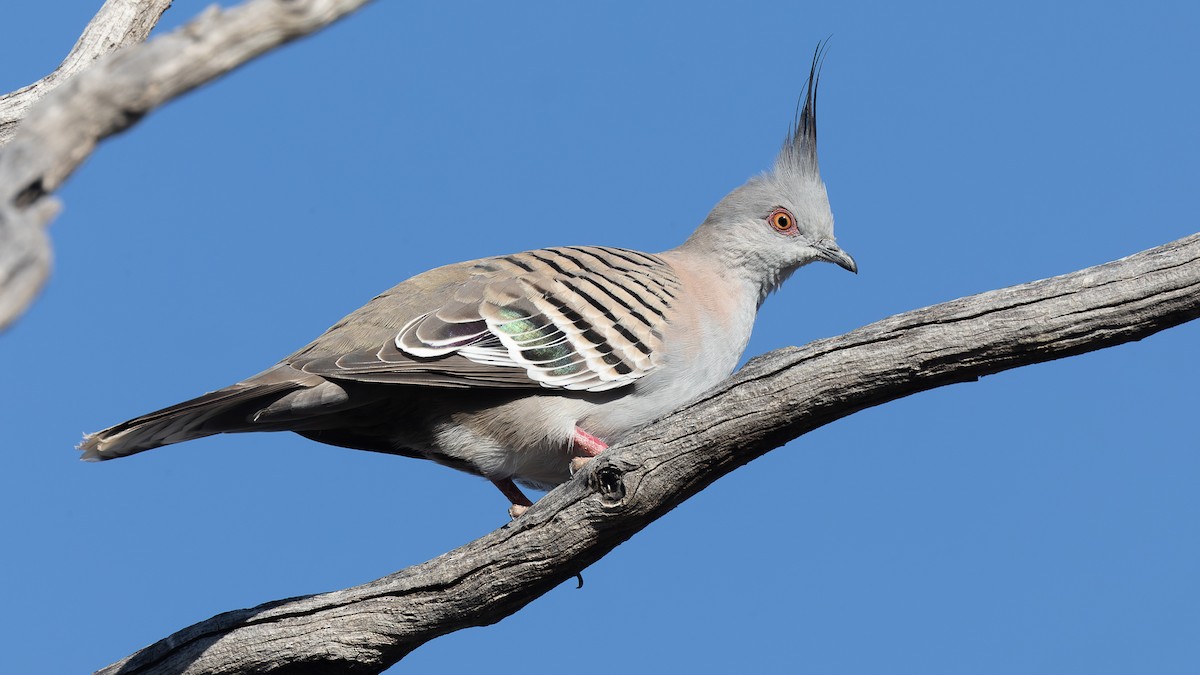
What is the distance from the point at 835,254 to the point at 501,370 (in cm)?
267

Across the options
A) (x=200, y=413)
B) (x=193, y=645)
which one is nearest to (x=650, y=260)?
(x=200, y=413)

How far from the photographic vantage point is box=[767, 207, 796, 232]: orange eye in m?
7.45

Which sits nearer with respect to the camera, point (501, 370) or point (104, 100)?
point (104, 100)

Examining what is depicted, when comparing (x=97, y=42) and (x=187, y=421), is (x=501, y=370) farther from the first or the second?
(x=97, y=42)

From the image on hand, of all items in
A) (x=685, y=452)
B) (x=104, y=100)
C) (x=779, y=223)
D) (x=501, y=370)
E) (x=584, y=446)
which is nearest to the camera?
(x=104, y=100)

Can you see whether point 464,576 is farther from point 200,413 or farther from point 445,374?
point 200,413

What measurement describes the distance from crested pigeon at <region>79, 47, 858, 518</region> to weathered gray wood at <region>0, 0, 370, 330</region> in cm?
235

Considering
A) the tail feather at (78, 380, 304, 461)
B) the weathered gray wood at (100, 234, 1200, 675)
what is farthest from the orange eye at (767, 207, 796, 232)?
the tail feather at (78, 380, 304, 461)

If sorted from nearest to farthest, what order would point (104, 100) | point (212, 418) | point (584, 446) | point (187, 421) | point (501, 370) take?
1. point (104, 100)
2. point (187, 421)
3. point (212, 418)
4. point (501, 370)
5. point (584, 446)

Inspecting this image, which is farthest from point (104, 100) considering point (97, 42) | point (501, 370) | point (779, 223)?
point (779, 223)

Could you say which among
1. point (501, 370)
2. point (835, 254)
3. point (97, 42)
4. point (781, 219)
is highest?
point (97, 42)

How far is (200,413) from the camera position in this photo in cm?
542

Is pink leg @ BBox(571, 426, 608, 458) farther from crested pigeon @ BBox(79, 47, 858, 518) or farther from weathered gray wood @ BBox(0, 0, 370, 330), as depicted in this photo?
weathered gray wood @ BBox(0, 0, 370, 330)

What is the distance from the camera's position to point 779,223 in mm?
7449
